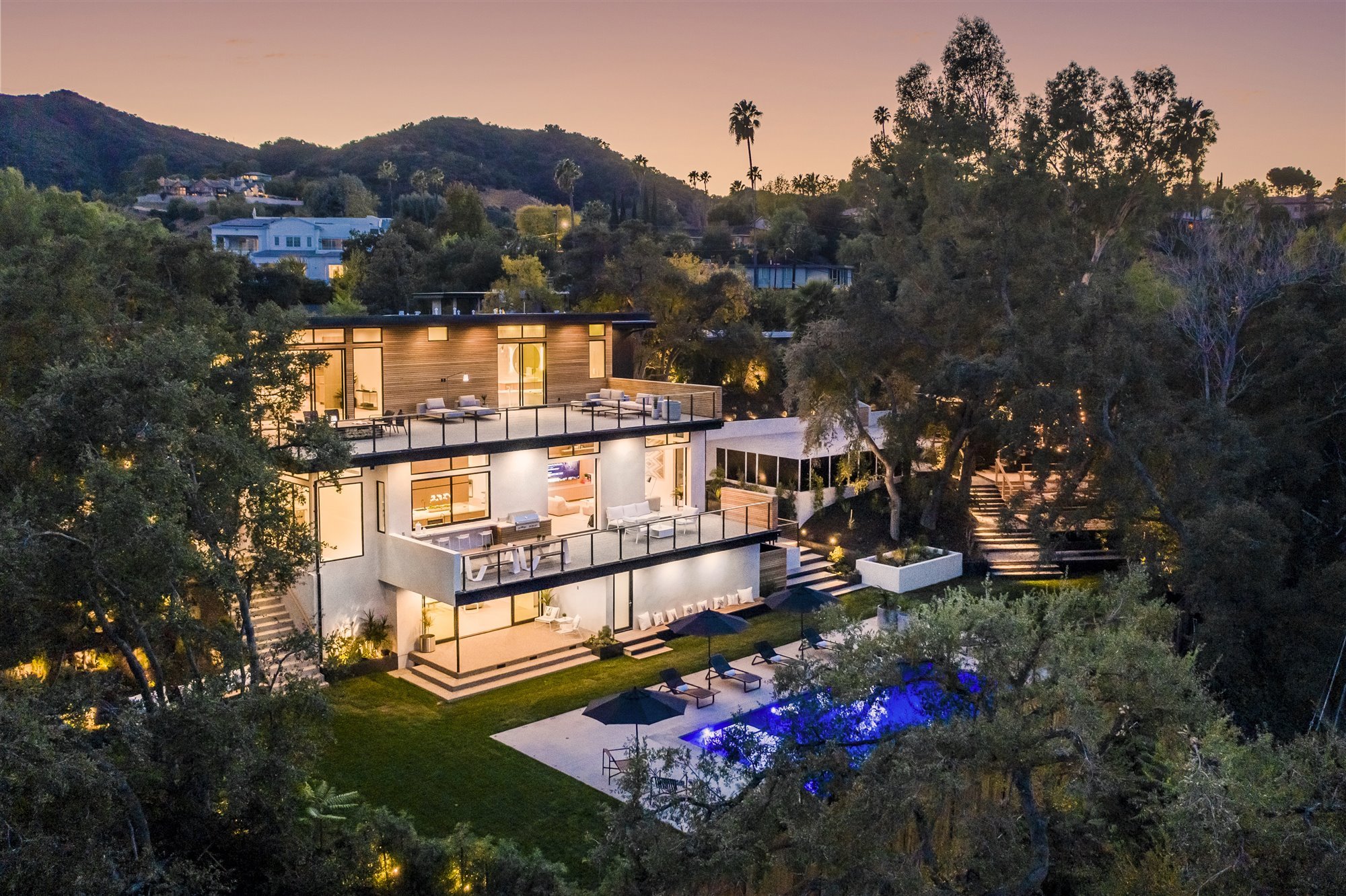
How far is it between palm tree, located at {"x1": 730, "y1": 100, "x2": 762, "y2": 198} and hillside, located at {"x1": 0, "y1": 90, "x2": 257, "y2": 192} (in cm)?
6036

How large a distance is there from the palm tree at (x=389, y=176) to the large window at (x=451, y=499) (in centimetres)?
9239

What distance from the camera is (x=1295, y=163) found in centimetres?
4988

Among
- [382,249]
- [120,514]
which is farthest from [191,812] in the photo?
[382,249]

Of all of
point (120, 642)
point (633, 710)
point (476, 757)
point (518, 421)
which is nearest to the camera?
point (120, 642)

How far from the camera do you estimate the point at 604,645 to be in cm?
2233

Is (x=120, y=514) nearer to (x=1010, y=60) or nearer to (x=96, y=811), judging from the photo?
(x=96, y=811)

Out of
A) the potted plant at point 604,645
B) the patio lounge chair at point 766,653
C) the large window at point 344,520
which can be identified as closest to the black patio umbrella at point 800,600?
the patio lounge chair at point 766,653

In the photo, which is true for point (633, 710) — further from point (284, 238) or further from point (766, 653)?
point (284, 238)

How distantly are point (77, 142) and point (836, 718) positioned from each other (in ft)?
382

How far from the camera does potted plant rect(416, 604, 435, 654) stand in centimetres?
2161

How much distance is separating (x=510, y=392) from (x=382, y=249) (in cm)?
2972

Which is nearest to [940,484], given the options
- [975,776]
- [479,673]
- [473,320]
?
[473,320]

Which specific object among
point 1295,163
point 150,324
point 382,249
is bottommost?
point 150,324

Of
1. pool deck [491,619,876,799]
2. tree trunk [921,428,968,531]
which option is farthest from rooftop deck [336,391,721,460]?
tree trunk [921,428,968,531]
